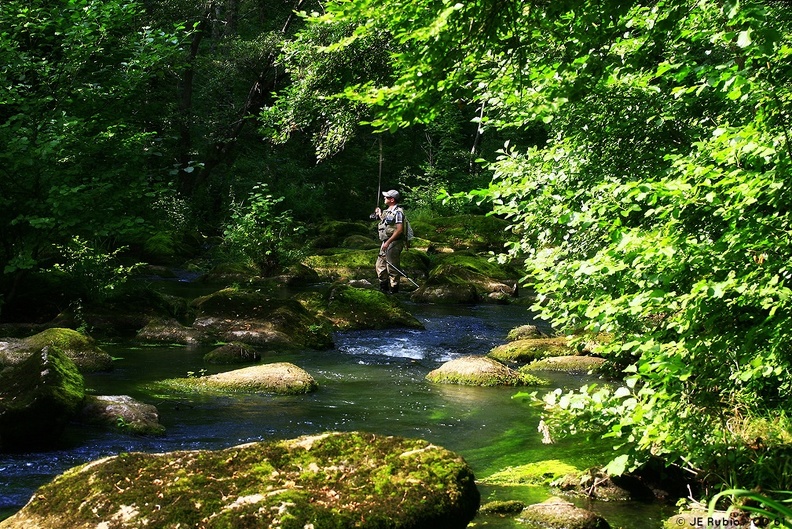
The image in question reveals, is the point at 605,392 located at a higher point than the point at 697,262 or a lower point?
lower

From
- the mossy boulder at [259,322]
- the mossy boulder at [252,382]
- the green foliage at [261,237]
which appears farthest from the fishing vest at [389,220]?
the mossy boulder at [252,382]

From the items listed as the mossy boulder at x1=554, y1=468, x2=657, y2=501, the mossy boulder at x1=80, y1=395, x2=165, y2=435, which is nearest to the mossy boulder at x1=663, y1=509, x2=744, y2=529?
the mossy boulder at x1=554, y1=468, x2=657, y2=501

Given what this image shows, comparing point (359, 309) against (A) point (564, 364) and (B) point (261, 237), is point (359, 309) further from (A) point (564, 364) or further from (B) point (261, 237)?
(A) point (564, 364)

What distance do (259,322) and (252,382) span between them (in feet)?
12.2

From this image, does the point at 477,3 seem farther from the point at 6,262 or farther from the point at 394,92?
the point at 6,262

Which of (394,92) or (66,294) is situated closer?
(394,92)

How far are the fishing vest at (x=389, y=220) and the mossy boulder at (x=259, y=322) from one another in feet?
8.09

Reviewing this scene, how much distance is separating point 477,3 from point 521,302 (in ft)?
50.7

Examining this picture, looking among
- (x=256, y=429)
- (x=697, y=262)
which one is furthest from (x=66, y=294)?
(x=697, y=262)

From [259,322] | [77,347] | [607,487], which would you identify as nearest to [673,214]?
[607,487]

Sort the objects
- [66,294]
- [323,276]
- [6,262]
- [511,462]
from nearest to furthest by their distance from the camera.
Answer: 1. [511,462]
2. [6,262]
3. [66,294]
4. [323,276]

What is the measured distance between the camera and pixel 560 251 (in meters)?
5.80

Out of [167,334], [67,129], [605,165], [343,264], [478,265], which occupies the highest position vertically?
[67,129]

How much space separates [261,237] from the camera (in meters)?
18.3
